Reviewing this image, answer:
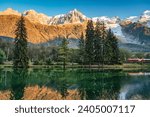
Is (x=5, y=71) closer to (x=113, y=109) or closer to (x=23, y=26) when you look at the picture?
(x=23, y=26)

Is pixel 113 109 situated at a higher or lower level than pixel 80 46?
lower

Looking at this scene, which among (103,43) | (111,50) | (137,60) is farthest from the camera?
(137,60)

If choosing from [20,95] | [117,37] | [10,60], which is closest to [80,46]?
[117,37]

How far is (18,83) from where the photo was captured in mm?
9883

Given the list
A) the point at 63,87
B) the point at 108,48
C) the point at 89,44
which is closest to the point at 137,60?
the point at 89,44

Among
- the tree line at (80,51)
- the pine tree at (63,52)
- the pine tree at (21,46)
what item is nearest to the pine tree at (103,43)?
the tree line at (80,51)

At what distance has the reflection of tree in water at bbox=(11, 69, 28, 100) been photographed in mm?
7864

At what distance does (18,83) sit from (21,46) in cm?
86

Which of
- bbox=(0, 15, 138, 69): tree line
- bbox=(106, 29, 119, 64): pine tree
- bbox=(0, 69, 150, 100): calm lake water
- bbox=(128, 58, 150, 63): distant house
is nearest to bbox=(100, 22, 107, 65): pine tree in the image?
bbox=(0, 15, 138, 69): tree line

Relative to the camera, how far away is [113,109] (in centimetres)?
507

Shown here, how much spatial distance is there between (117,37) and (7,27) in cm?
278

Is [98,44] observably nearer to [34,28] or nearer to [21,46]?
[34,28]

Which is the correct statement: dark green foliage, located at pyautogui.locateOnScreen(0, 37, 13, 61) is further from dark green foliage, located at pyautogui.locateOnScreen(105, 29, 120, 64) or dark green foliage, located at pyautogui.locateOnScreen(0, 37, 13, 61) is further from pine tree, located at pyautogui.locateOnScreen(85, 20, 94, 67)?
dark green foliage, located at pyautogui.locateOnScreen(105, 29, 120, 64)

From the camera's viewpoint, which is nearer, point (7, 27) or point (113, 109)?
point (113, 109)
